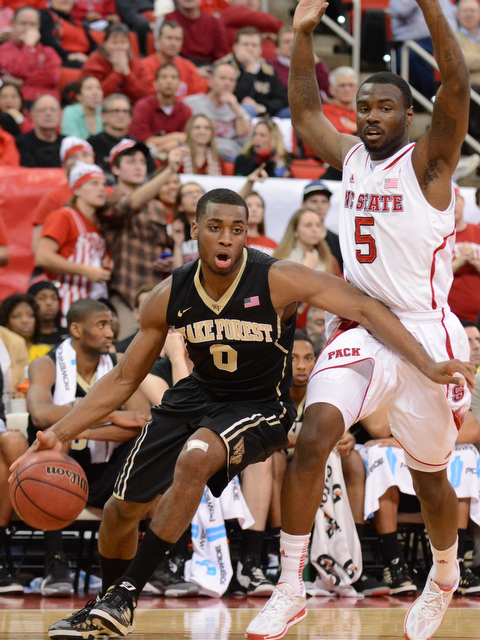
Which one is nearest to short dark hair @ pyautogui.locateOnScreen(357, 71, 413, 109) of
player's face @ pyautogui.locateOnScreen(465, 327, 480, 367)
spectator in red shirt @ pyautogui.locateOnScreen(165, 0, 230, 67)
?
player's face @ pyautogui.locateOnScreen(465, 327, 480, 367)

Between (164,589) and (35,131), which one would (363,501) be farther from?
(35,131)

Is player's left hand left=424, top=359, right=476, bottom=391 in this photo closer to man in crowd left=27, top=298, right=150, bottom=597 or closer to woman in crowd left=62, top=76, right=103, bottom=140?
man in crowd left=27, top=298, right=150, bottom=597

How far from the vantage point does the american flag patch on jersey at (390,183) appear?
3889mm

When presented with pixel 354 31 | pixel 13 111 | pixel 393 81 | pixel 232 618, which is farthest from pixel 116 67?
pixel 232 618

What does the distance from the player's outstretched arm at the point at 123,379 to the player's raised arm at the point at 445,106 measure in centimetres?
124

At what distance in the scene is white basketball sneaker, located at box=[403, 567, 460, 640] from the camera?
406 centimetres

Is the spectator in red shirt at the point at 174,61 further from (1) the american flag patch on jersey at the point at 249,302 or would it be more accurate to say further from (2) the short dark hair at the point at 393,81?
(1) the american flag patch on jersey at the point at 249,302

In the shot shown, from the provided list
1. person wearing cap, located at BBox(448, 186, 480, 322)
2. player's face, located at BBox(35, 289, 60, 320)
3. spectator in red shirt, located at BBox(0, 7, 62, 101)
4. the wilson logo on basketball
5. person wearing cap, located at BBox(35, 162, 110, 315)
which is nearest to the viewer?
the wilson logo on basketball

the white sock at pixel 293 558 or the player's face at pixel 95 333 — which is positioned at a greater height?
the player's face at pixel 95 333

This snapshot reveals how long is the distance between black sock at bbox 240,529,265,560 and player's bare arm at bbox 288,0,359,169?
2524mm

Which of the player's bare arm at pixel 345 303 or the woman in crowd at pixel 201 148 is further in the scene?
the woman in crowd at pixel 201 148

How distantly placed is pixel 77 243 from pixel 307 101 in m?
3.29

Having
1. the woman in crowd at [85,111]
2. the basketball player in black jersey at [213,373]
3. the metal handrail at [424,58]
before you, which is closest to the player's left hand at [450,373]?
the basketball player in black jersey at [213,373]

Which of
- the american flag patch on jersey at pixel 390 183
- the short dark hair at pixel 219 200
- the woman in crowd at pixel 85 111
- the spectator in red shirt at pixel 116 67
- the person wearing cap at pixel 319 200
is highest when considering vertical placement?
the spectator in red shirt at pixel 116 67
